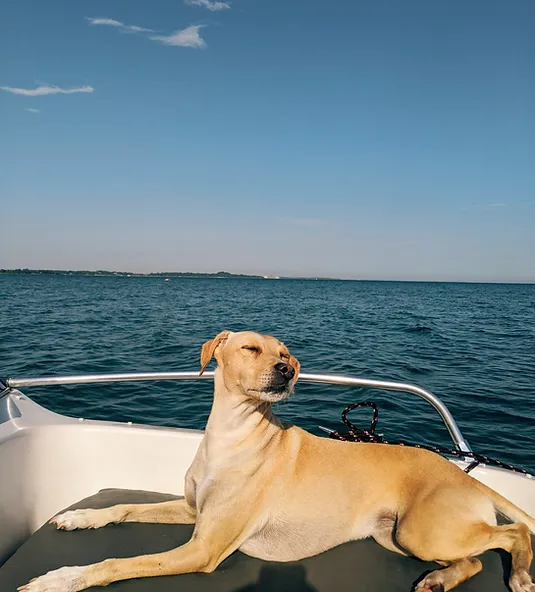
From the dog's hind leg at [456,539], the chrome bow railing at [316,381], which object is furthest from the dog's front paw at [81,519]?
the dog's hind leg at [456,539]

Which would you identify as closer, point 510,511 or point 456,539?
Result: point 456,539

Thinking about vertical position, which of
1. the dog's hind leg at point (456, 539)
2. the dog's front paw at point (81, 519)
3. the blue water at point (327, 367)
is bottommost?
the blue water at point (327, 367)

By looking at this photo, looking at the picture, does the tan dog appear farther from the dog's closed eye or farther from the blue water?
the blue water

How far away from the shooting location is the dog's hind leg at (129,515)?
127 inches

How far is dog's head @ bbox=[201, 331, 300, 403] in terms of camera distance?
2.95m

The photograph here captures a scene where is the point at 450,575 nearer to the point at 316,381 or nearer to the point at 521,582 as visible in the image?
the point at 521,582

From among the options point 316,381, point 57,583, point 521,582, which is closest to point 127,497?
point 57,583

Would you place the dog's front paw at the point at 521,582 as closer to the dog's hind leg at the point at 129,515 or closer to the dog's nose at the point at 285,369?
the dog's nose at the point at 285,369

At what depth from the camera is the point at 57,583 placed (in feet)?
8.28

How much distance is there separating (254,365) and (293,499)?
907 mm

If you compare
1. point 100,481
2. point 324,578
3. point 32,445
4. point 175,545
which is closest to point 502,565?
point 324,578

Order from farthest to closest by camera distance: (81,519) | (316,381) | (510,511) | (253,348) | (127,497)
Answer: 1. (316,381)
2. (127,497)
3. (81,519)
4. (253,348)
5. (510,511)

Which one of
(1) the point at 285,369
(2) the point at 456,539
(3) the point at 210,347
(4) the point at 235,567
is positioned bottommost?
(4) the point at 235,567

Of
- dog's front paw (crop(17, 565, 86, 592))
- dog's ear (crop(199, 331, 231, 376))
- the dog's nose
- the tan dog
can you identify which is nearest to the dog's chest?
the tan dog
